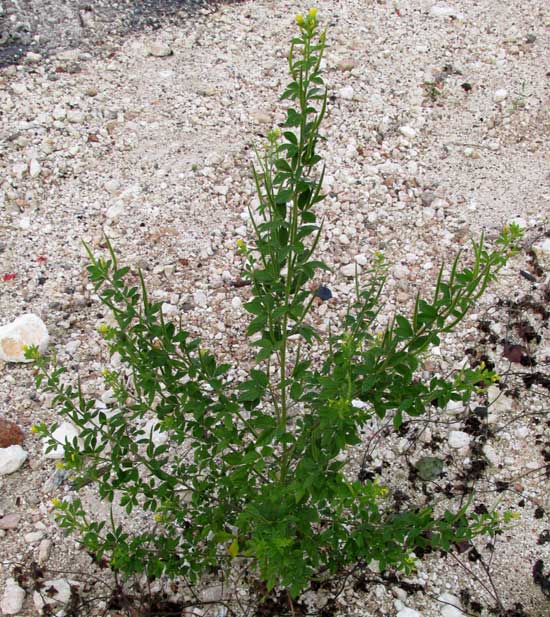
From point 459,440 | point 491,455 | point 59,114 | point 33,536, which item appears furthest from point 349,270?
point 59,114

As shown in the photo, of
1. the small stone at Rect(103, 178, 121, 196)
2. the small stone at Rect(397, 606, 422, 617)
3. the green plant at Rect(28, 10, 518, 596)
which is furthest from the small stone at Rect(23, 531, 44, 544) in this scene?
the small stone at Rect(103, 178, 121, 196)

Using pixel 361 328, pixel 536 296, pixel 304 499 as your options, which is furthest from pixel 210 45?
pixel 304 499

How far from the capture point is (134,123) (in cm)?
421

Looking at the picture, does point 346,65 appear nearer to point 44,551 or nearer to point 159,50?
point 159,50

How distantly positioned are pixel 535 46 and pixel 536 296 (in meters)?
2.47

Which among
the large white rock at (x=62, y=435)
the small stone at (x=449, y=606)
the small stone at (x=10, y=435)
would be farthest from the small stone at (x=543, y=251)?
the small stone at (x=10, y=435)

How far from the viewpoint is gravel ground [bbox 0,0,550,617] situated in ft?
9.05

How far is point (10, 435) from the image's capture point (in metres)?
2.83

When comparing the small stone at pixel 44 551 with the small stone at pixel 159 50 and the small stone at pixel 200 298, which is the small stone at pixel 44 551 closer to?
the small stone at pixel 200 298

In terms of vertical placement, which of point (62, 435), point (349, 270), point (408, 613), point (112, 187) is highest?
point (112, 187)

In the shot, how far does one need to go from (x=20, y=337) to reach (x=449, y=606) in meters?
2.18

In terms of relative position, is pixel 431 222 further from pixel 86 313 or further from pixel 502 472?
pixel 86 313

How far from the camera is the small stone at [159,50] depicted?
469 cm

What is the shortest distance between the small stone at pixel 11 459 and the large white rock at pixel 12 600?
49cm
